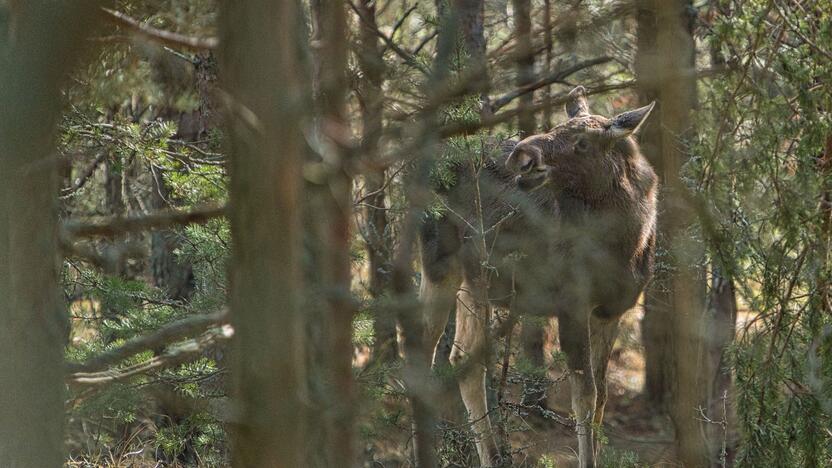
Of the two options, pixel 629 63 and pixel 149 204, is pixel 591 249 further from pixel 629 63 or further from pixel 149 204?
pixel 149 204

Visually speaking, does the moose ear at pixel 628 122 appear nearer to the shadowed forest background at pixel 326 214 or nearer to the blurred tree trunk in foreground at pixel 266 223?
the shadowed forest background at pixel 326 214

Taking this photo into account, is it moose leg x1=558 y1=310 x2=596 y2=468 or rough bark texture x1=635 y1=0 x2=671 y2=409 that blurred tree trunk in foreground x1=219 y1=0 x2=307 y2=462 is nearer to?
rough bark texture x1=635 y1=0 x2=671 y2=409

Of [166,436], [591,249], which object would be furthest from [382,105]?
[591,249]

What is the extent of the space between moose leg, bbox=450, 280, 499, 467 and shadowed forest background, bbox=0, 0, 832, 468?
0.51 feet

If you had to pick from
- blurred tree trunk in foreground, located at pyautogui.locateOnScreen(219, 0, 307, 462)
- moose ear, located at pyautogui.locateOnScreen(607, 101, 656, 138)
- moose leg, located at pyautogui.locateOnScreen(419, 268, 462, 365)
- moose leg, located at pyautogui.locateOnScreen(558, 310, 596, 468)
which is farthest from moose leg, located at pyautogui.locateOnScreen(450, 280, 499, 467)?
blurred tree trunk in foreground, located at pyautogui.locateOnScreen(219, 0, 307, 462)

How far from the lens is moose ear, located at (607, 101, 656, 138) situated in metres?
7.22

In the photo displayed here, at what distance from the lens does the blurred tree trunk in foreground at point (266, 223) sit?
2.12 m

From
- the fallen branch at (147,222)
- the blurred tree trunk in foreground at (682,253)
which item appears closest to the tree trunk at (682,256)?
the blurred tree trunk in foreground at (682,253)

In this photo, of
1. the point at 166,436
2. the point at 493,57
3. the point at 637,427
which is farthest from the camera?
the point at 637,427

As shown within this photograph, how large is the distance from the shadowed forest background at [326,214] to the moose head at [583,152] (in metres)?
0.43

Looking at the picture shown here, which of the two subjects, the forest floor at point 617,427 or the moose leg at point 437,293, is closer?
the forest floor at point 617,427

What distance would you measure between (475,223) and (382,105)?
17.0 ft

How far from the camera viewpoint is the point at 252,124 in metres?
2.10

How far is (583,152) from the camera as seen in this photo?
760cm
